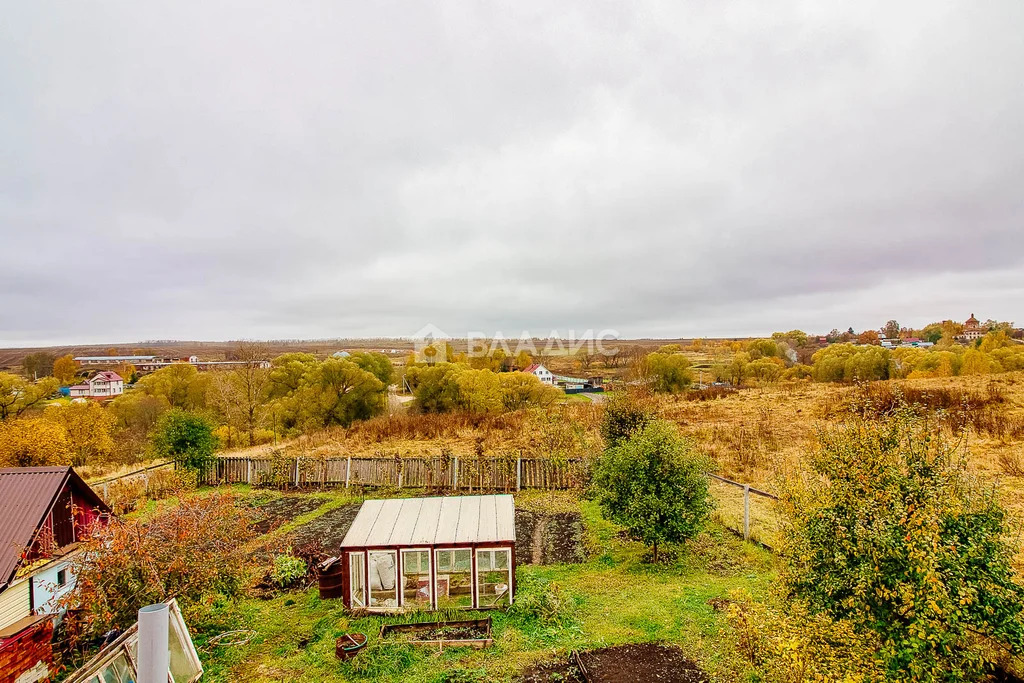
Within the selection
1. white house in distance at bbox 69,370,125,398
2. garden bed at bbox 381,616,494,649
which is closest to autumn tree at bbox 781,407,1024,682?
garden bed at bbox 381,616,494,649

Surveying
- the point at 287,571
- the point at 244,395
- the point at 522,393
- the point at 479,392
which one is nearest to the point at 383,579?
the point at 287,571

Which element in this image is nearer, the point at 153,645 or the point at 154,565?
the point at 153,645

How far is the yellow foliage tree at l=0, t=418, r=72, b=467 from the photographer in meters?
16.7

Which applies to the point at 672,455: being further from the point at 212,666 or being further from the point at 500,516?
the point at 212,666

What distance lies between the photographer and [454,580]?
10.8 metres

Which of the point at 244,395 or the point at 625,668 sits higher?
the point at 244,395

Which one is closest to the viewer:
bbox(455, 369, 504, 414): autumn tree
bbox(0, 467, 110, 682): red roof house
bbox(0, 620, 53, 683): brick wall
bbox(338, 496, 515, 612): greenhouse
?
bbox(0, 620, 53, 683): brick wall

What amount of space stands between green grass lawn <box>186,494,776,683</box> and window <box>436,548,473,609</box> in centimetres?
63

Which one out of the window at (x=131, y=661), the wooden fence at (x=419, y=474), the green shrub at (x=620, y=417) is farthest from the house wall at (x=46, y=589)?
the green shrub at (x=620, y=417)

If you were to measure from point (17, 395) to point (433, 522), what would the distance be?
3325cm

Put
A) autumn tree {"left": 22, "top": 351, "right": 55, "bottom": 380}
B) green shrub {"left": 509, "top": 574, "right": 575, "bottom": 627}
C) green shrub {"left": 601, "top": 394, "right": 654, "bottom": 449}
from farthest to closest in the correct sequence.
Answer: autumn tree {"left": 22, "top": 351, "right": 55, "bottom": 380}
green shrub {"left": 601, "top": 394, "right": 654, "bottom": 449}
green shrub {"left": 509, "top": 574, "right": 575, "bottom": 627}

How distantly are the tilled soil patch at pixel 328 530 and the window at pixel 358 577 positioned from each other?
303 centimetres

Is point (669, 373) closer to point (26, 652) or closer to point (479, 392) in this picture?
point (479, 392)

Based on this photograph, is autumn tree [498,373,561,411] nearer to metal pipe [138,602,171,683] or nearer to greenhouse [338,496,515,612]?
greenhouse [338,496,515,612]
